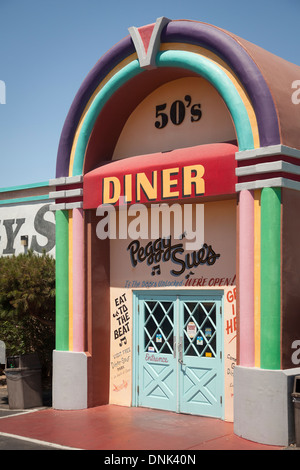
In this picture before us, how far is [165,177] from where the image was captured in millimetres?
11562

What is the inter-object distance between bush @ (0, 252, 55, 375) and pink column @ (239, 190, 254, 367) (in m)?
5.34

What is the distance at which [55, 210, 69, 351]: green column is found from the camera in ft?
42.2

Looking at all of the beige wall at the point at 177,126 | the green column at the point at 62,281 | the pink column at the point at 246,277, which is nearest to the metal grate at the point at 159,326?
the green column at the point at 62,281

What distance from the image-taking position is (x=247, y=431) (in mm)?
9812

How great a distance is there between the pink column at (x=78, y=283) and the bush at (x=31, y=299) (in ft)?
3.96

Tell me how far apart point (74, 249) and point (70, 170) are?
1.86m

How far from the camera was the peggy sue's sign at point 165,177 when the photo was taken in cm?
1077

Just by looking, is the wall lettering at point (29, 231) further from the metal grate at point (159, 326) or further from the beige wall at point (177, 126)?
the metal grate at point (159, 326)

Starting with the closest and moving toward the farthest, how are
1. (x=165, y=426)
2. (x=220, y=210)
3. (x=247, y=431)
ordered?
1. (x=247, y=431)
2. (x=165, y=426)
3. (x=220, y=210)

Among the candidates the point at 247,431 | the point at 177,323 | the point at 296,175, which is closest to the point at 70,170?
the point at 177,323

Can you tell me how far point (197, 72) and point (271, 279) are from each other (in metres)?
4.41

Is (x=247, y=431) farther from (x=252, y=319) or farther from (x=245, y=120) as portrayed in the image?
(x=245, y=120)

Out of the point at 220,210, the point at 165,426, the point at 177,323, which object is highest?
the point at 220,210
